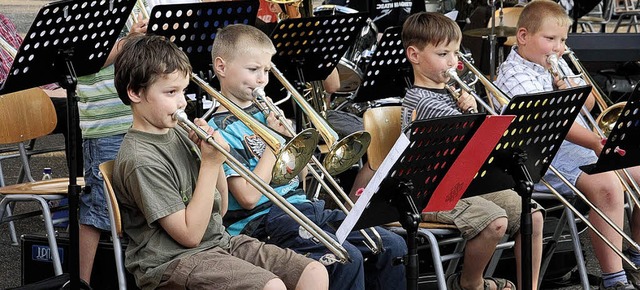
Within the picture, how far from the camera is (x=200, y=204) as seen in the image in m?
3.16

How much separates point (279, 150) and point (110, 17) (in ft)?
3.06

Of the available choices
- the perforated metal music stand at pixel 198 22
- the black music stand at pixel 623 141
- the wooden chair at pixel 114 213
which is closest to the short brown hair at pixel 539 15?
the black music stand at pixel 623 141

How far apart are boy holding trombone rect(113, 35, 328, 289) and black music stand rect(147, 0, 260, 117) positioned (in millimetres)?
593

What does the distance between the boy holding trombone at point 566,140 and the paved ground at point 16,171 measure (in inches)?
21.2

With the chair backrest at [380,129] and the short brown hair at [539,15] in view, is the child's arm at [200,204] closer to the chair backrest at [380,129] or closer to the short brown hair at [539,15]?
the chair backrest at [380,129]

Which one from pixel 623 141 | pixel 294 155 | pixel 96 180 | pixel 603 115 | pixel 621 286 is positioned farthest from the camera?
pixel 603 115

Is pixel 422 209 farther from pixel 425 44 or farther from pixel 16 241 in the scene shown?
pixel 16 241

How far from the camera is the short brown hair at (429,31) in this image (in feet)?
14.2

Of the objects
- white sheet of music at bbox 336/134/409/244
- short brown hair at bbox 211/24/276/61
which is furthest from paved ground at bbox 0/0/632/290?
white sheet of music at bbox 336/134/409/244

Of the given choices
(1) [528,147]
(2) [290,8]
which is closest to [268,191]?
(1) [528,147]

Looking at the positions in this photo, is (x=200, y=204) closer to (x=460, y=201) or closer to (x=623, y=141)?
(x=460, y=201)

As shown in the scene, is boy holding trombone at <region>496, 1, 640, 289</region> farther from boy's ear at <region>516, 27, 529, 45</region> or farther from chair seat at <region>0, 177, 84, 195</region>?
chair seat at <region>0, 177, 84, 195</region>

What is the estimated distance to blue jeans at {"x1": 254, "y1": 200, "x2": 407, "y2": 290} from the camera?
3.59m

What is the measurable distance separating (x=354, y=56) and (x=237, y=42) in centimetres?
256
